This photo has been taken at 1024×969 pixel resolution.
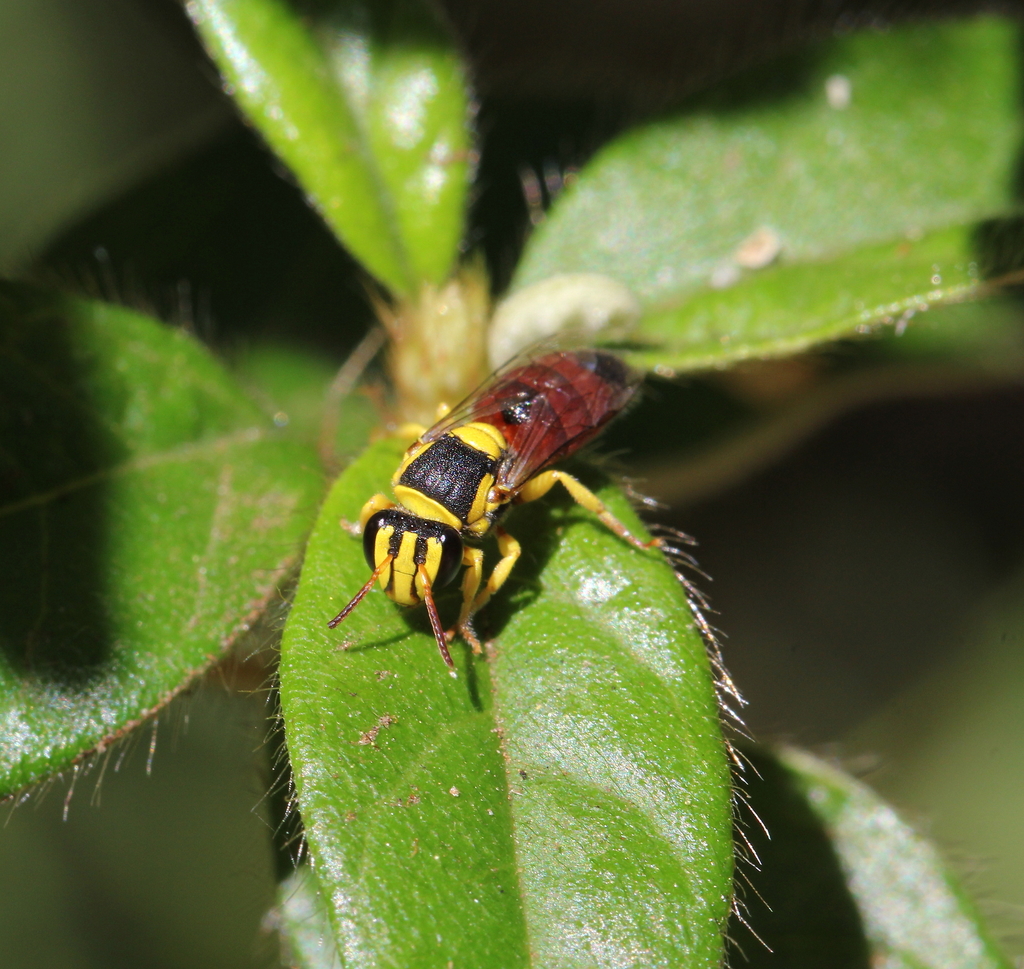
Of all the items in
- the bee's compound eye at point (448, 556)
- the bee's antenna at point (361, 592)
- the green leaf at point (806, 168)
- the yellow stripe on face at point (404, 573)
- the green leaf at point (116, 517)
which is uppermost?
the green leaf at point (116, 517)

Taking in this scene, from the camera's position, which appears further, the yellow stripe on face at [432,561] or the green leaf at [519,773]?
the yellow stripe on face at [432,561]

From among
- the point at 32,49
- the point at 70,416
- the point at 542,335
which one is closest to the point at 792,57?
the point at 542,335

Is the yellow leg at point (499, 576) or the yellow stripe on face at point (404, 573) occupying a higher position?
the yellow stripe on face at point (404, 573)

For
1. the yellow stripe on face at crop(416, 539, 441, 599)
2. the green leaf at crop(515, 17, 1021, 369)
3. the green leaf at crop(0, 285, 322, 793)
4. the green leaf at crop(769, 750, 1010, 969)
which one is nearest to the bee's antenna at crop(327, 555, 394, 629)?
the yellow stripe on face at crop(416, 539, 441, 599)

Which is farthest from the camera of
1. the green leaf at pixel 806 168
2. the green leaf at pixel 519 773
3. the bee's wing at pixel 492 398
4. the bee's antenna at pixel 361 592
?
the green leaf at pixel 806 168

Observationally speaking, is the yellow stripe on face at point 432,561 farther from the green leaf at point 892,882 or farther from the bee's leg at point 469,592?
the green leaf at point 892,882

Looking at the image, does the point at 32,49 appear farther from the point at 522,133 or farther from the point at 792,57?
the point at 792,57

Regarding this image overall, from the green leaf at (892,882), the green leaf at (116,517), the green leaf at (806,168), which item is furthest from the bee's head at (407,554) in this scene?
the green leaf at (892,882)
